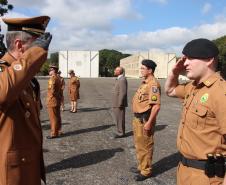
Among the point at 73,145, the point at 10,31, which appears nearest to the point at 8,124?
the point at 10,31

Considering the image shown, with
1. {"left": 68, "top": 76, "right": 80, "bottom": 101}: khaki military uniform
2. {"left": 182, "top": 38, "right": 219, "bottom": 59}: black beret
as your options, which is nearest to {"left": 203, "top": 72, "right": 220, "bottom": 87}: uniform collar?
{"left": 182, "top": 38, "right": 219, "bottom": 59}: black beret

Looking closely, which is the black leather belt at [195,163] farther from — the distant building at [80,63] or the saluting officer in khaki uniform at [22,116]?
the distant building at [80,63]

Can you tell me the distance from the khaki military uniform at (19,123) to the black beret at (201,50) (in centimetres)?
132

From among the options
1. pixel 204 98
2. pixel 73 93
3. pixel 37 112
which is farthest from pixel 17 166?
pixel 73 93

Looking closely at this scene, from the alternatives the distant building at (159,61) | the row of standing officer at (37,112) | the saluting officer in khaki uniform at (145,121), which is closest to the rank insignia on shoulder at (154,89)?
the saluting officer in khaki uniform at (145,121)

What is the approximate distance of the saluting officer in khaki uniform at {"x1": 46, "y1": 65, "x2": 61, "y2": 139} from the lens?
997 centimetres

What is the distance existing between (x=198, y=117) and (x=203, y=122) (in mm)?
60

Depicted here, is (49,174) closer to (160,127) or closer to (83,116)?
(160,127)

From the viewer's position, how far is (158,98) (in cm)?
643

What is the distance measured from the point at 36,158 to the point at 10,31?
0.96 metres

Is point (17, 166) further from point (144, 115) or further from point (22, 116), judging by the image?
point (144, 115)

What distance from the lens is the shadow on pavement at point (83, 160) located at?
7140 mm

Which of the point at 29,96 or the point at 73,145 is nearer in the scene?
the point at 29,96

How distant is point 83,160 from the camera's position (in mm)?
7676
